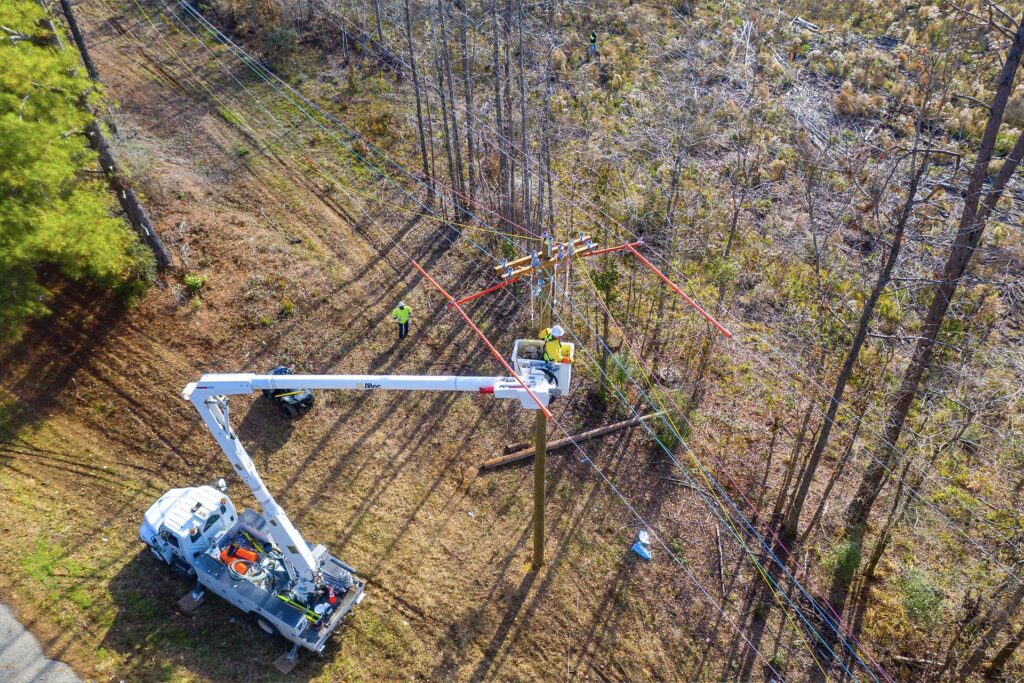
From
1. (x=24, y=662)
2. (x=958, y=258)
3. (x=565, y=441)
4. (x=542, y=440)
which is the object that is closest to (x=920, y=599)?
(x=958, y=258)

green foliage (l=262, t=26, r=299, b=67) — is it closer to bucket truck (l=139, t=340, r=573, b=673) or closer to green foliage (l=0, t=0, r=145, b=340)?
green foliage (l=0, t=0, r=145, b=340)

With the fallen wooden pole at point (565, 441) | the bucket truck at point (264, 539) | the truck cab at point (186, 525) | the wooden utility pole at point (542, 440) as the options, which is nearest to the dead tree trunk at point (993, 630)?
the fallen wooden pole at point (565, 441)

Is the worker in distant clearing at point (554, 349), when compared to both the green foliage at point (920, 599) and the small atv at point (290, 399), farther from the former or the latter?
the green foliage at point (920, 599)

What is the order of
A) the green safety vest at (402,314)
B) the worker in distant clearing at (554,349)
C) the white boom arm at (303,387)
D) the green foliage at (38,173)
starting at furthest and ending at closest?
the green safety vest at (402,314)
the green foliage at (38,173)
the worker in distant clearing at (554,349)
the white boom arm at (303,387)

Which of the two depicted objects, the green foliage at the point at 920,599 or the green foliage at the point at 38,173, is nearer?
the green foliage at the point at 920,599

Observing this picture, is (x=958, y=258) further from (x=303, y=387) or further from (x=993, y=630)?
(x=303, y=387)

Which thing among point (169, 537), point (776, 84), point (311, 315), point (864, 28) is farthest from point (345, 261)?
point (864, 28)

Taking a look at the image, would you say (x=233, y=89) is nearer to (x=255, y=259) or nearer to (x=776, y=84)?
(x=255, y=259)
